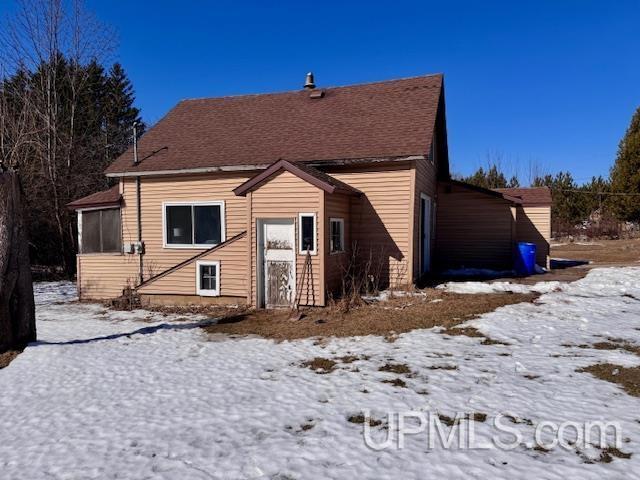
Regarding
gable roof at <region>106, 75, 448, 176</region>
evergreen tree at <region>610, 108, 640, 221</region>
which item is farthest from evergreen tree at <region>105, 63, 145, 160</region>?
evergreen tree at <region>610, 108, 640, 221</region>

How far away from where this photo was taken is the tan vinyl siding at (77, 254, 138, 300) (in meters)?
14.2

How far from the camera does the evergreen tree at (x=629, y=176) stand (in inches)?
1112

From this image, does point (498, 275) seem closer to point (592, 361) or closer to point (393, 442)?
point (592, 361)

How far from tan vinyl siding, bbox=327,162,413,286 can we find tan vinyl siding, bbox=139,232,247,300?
3.12 meters

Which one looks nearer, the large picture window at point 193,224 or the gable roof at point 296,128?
the gable roof at point 296,128

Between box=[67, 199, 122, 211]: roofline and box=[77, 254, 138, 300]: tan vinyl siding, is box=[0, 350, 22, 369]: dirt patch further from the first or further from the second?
box=[67, 199, 122, 211]: roofline

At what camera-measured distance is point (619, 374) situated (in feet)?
18.6

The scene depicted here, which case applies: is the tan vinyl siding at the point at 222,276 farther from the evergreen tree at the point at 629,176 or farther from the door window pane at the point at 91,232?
the evergreen tree at the point at 629,176

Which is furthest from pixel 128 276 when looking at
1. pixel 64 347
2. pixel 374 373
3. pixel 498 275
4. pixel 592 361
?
pixel 592 361

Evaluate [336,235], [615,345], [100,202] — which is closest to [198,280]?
[336,235]

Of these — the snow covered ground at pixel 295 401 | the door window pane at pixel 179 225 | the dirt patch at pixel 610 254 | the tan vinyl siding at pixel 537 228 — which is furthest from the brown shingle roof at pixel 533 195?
the door window pane at pixel 179 225

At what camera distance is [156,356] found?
25.1 feet

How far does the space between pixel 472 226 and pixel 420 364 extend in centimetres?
1100

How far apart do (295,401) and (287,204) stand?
603 cm
